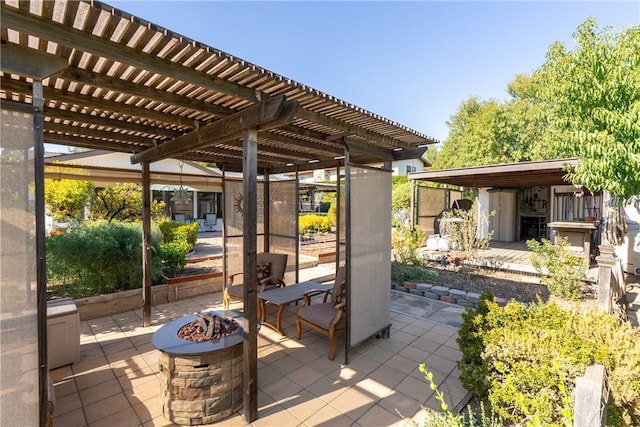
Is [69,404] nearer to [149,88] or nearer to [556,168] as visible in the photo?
[149,88]

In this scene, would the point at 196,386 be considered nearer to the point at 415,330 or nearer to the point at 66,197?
the point at 415,330

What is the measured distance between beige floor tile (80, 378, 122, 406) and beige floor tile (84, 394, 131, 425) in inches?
2.9

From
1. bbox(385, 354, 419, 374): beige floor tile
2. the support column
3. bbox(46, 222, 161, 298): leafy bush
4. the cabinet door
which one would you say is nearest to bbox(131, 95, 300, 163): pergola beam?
bbox(46, 222, 161, 298): leafy bush

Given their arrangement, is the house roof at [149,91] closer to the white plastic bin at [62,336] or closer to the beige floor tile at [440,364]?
the white plastic bin at [62,336]

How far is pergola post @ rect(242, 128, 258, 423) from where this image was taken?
107 inches

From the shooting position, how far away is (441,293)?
235 inches

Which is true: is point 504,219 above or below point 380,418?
above

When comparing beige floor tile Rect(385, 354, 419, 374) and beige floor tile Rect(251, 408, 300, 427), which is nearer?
beige floor tile Rect(251, 408, 300, 427)

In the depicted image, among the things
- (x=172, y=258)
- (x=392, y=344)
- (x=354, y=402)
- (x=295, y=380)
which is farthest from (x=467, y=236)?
(x=172, y=258)

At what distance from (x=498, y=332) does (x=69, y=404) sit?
4237mm

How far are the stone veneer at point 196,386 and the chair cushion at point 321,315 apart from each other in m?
1.42

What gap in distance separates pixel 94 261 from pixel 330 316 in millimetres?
4327

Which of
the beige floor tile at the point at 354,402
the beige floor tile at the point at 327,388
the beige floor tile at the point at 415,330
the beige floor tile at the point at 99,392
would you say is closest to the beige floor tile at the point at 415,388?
the beige floor tile at the point at 354,402

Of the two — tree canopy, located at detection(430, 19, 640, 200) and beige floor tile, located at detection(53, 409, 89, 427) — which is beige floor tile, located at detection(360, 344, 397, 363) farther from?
tree canopy, located at detection(430, 19, 640, 200)
